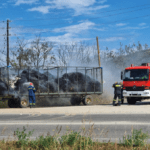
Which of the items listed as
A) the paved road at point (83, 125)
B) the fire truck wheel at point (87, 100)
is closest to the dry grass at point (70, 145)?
the paved road at point (83, 125)

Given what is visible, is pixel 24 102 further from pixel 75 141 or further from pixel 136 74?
pixel 75 141

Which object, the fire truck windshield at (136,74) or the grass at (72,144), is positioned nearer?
the grass at (72,144)

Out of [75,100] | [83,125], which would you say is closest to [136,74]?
[75,100]

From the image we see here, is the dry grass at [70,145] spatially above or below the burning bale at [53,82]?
below

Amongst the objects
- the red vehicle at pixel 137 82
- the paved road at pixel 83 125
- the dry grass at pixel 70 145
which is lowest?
the paved road at pixel 83 125

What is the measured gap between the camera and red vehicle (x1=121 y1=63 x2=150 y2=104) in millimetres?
22420

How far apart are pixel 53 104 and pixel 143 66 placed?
7.48 meters

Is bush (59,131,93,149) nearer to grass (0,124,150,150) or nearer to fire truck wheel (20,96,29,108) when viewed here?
grass (0,124,150,150)

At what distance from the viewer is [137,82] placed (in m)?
22.6

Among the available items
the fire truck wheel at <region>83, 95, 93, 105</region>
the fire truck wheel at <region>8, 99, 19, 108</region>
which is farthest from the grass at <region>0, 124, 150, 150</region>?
the fire truck wheel at <region>83, 95, 93, 105</region>

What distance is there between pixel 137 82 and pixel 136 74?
604mm

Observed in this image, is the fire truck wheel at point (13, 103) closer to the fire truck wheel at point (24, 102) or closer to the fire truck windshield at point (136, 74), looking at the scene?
the fire truck wheel at point (24, 102)

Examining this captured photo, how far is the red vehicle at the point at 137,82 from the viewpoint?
73.6ft

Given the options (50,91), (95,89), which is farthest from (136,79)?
(50,91)
